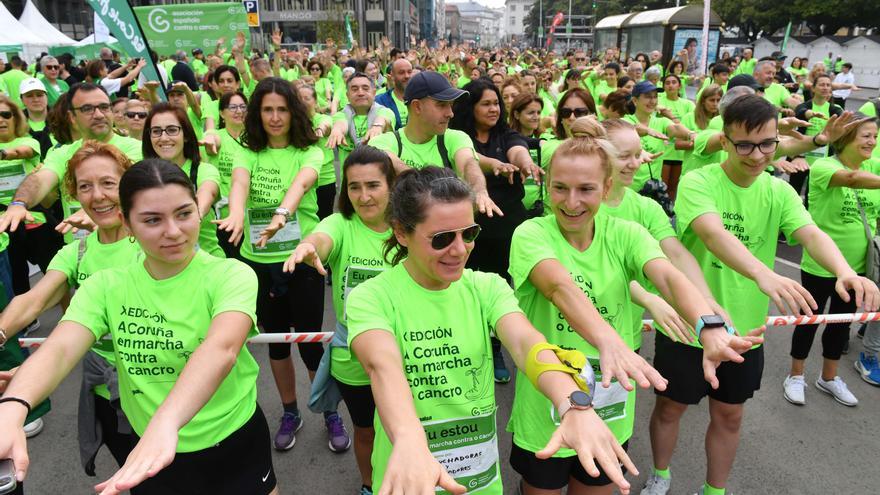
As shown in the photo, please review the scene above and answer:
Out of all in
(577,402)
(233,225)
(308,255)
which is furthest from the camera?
(233,225)

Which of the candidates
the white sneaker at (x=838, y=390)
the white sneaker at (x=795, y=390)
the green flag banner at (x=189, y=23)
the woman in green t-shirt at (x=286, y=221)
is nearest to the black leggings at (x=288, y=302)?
the woman in green t-shirt at (x=286, y=221)

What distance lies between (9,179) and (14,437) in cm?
414

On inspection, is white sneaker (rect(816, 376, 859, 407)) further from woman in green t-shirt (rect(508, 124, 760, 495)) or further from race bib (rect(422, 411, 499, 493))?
race bib (rect(422, 411, 499, 493))

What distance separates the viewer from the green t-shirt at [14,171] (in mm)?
4727

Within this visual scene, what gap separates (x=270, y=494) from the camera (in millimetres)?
2420

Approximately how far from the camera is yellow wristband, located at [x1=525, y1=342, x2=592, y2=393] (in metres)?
1.62

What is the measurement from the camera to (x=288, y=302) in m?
3.62

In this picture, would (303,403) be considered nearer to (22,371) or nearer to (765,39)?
(22,371)

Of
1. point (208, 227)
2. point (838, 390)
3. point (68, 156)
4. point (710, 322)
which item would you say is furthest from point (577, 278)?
point (68, 156)

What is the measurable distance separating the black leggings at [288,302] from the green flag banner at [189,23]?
17318 mm

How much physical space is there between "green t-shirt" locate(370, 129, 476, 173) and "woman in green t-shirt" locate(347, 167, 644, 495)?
175 centimetres

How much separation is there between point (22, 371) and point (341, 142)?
3.78m

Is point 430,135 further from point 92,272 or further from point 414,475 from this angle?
point 414,475

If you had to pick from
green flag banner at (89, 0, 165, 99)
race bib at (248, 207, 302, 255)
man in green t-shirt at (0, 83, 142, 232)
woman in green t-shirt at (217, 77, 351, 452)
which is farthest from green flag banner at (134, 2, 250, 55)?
race bib at (248, 207, 302, 255)
